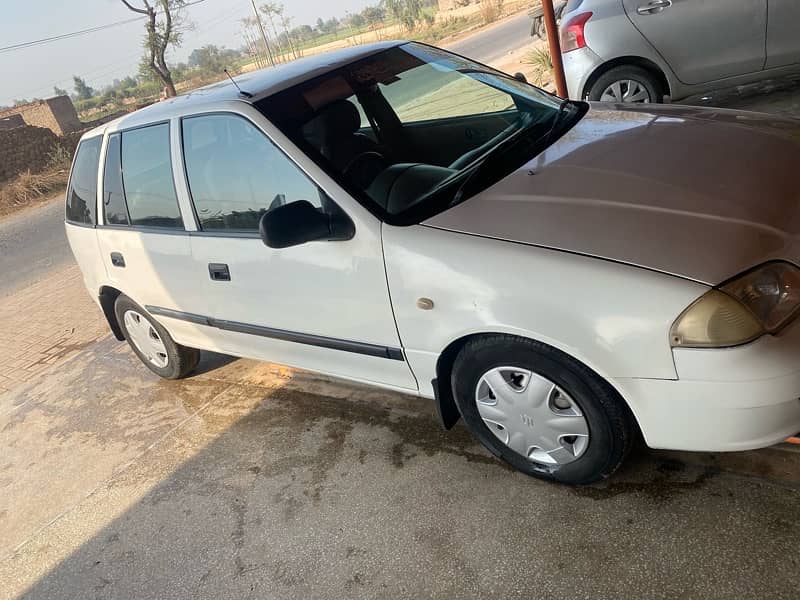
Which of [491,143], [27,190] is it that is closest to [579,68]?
[491,143]

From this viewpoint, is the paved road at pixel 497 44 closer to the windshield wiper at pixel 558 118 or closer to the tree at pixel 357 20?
the windshield wiper at pixel 558 118

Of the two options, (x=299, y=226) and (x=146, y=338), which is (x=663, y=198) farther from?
(x=146, y=338)

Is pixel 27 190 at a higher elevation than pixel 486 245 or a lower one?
lower

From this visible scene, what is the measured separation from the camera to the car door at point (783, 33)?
5.12m

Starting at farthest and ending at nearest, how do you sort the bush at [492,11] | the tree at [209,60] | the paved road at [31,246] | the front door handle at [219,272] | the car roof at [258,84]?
the tree at [209,60], the bush at [492,11], the paved road at [31,246], the front door handle at [219,272], the car roof at [258,84]

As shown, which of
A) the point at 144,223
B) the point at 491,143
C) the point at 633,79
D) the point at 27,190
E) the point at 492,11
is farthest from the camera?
the point at 492,11

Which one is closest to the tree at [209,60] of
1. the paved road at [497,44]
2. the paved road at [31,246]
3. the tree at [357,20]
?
the tree at [357,20]

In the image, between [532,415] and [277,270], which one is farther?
[277,270]

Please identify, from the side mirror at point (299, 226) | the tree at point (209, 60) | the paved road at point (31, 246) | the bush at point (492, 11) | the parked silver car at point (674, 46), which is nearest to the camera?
the side mirror at point (299, 226)

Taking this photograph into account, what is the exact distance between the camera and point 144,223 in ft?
11.7

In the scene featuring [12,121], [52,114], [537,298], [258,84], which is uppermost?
[12,121]

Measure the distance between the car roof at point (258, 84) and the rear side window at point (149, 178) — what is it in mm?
86

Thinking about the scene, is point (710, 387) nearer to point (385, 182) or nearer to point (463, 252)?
point (463, 252)

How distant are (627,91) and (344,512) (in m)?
4.64
